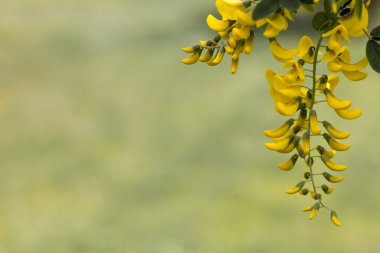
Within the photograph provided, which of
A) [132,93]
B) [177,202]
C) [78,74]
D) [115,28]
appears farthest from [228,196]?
[115,28]

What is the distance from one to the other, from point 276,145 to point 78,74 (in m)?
3.40

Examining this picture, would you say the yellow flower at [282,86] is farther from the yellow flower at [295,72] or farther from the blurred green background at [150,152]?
the blurred green background at [150,152]

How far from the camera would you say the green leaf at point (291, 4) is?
3.00 feet

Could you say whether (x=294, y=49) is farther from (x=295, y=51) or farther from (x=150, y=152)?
(x=150, y=152)

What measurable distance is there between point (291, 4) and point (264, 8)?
1.3 inches

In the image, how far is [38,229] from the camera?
310cm

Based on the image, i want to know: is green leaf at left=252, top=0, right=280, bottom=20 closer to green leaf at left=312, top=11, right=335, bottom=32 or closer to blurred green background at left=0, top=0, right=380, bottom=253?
green leaf at left=312, top=11, right=335, bottom=32

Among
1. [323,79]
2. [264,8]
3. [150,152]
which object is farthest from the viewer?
[150,152]

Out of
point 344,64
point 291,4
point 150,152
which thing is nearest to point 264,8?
point 291,4

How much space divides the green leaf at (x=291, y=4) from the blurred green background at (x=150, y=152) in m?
2.00

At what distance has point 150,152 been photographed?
356 centimetres

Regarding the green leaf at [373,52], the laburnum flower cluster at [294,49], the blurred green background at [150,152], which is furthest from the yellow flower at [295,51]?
the blurred green background at [150,152]

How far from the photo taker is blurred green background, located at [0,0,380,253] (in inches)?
118

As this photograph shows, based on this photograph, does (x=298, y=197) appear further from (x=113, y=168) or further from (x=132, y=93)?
(x=132, y=93)
